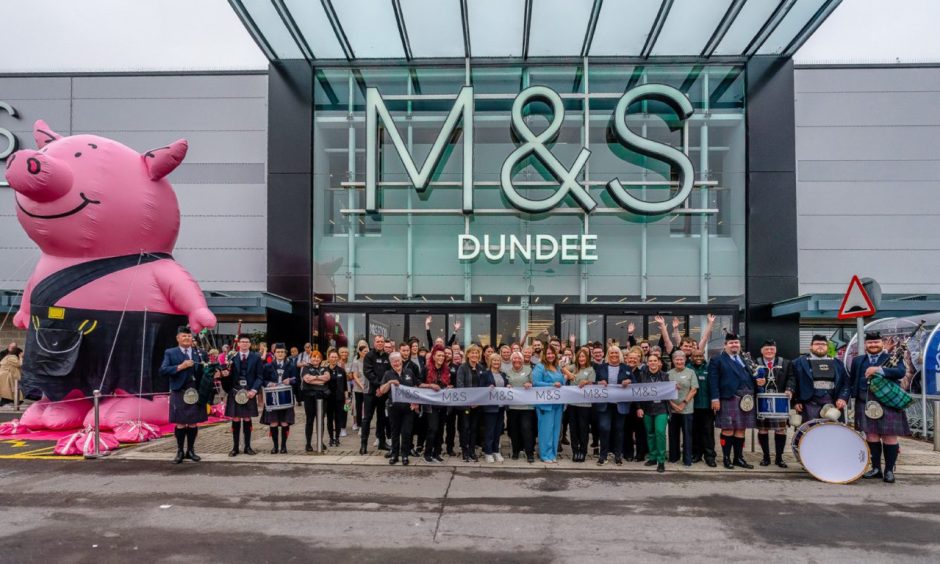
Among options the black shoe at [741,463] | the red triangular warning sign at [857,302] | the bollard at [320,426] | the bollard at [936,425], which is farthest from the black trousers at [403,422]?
the bollard at [936,425]

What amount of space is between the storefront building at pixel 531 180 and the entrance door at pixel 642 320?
0.05 m

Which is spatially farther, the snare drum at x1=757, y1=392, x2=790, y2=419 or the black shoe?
the black shoe

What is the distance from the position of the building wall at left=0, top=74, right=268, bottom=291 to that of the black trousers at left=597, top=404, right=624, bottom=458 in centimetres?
1244

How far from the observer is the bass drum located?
7910 millimetres

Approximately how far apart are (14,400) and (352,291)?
907cm

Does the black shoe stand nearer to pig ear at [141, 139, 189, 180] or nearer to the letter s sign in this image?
pig ear at [141, 139, 189, 180]

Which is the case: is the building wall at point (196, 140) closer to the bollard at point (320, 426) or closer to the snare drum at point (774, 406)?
the bollard at point (320, 426)

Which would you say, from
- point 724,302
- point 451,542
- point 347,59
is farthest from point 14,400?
point 724,302

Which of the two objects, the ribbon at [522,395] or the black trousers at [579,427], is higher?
the ribbon at [522,395]

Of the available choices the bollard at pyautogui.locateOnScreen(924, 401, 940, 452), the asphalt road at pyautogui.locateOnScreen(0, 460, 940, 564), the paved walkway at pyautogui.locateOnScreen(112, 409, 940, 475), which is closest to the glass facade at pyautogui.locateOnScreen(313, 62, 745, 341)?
the paved walkway at pyautogui.locateOnScreen(112, 409, 940, 475)

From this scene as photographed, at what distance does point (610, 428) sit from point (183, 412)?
251 inches

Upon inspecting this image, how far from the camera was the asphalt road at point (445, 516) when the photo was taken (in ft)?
17.8

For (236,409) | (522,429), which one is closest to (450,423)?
(522,429)

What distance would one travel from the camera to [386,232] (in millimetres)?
17219
